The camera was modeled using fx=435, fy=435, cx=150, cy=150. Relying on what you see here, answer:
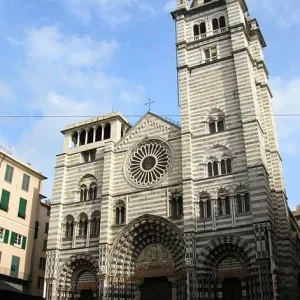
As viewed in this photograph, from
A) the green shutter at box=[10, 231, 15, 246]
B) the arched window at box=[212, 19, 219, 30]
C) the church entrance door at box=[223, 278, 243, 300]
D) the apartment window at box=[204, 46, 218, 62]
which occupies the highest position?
the arched window at box=[212, 19, 219, 30]

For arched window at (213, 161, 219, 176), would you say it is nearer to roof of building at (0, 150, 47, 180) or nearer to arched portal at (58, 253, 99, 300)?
arched portal at (58, 253, 99, 300)

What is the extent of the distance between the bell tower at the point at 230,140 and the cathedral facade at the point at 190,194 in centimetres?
8

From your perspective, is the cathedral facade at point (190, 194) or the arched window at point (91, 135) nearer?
the cathedral facade at point (190, 194)

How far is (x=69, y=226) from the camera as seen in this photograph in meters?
32.3

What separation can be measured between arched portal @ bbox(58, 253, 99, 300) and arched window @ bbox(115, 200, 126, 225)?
10.3 ft

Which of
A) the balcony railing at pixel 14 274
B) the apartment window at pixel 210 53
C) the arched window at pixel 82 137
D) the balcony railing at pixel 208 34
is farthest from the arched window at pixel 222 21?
the balcony railing at pixel 14 274

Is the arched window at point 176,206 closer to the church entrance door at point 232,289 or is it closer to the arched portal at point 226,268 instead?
the arched portal at point 226,268

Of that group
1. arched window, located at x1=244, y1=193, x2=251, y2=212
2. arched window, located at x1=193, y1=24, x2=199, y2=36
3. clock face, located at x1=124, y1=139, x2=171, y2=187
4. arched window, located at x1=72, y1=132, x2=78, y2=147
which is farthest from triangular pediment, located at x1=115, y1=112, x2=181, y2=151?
arched window, located at x1=193, y1=24, x2=199, y2=36

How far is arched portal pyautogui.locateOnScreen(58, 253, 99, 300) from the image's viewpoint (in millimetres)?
29906

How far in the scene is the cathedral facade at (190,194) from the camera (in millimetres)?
26234

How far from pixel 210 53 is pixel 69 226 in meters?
17.0

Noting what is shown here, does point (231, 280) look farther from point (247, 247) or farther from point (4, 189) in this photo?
point (4, 189)

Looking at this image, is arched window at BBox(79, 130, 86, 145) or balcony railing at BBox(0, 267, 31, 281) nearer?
balcony railing at BBox(0, 267, 31, 281)

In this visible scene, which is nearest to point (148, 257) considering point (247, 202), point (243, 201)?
point (243, 201)
